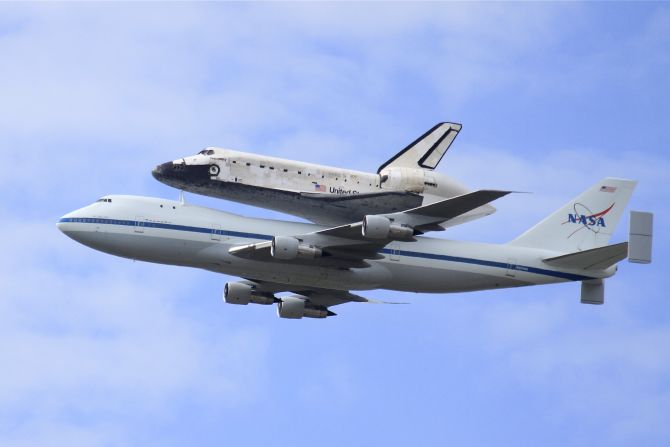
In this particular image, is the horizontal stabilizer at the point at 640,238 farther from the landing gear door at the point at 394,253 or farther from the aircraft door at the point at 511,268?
the landing gear door at the point at 394,253

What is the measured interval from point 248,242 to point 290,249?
294 cm

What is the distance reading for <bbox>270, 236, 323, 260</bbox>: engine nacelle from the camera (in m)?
59.1

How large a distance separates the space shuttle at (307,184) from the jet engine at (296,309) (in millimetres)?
8723

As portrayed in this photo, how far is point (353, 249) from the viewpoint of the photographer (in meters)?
61.1

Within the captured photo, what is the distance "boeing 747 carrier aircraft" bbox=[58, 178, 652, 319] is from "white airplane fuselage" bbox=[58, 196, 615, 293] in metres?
0.05

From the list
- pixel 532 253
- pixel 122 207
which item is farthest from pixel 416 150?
pixel 122 207

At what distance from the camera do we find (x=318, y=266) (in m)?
62.1

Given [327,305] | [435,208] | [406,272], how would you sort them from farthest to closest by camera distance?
[327,305], [406,272], [435,208]

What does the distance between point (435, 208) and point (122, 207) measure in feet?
48.5

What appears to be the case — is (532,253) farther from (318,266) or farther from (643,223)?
(318,266)

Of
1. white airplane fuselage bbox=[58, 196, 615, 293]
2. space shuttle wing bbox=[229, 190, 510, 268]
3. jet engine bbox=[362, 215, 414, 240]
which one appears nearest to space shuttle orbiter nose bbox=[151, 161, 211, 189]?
white airplane fuselage bbox=[58, 196, 615, 293]

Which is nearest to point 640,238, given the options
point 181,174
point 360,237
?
point 360,237

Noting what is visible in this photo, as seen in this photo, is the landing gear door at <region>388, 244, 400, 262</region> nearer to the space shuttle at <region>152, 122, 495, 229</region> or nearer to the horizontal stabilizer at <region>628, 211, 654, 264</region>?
the space shuttle at <region>152, 122, 495, 229</region>

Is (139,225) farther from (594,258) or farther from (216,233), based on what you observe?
(594,258)
